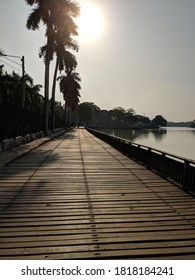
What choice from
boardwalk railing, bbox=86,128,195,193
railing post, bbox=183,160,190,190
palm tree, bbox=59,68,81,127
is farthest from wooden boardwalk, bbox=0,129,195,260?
palm tree, bbox=59,68,81,127

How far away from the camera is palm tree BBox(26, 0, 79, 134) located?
115 ft

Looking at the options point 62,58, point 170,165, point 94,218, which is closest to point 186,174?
point 170,165

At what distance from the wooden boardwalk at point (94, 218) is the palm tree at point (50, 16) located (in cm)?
2844

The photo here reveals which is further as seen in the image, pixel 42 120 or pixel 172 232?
pixel 42 120

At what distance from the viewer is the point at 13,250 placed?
4777 millimetres

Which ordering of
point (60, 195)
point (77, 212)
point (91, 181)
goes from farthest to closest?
1. point (91, 181)
2. point (60, 195)
3. point (77, 212)

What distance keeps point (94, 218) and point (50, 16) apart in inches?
1361

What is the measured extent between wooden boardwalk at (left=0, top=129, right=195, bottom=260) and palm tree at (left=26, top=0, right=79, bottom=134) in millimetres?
28436

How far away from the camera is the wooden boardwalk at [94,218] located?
190 inches
